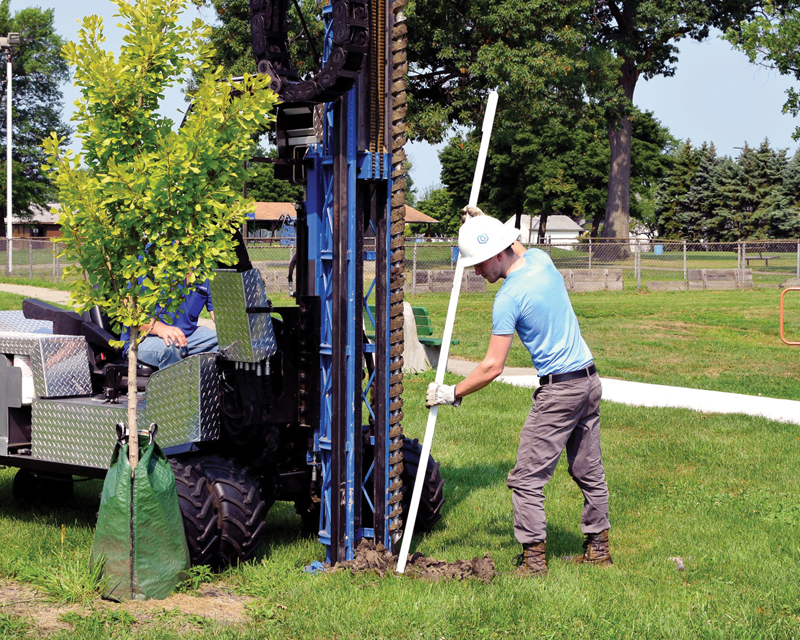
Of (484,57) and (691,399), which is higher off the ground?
(484,57)

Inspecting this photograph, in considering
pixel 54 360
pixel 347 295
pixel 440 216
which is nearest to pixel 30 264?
pixel 54 360

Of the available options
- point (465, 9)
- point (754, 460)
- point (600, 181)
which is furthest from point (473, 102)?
point (600, 181)

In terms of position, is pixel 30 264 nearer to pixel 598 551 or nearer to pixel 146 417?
pixel 146 417

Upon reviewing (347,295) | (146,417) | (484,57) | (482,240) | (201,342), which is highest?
(484,57)

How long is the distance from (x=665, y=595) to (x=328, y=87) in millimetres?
3038

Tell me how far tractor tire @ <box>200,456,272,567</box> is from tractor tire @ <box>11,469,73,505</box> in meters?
2.11

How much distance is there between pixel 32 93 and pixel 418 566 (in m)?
70.6

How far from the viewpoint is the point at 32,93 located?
224 feet

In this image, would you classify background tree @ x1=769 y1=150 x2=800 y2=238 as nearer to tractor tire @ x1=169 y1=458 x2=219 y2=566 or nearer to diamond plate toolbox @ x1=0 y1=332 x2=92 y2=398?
diamond plate toolbox @ x1=0 y1=332 x2=92 y2=398

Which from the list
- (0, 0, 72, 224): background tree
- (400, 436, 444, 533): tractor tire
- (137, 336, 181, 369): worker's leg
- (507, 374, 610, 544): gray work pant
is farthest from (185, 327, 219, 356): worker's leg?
(0, 0, 72, 224): background tree

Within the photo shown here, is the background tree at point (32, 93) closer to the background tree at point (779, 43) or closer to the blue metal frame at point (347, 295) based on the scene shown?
the background tree at point (779, 43)

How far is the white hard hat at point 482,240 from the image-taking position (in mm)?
4980

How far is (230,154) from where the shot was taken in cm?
474

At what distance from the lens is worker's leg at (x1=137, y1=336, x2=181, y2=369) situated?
5719 millimetres
